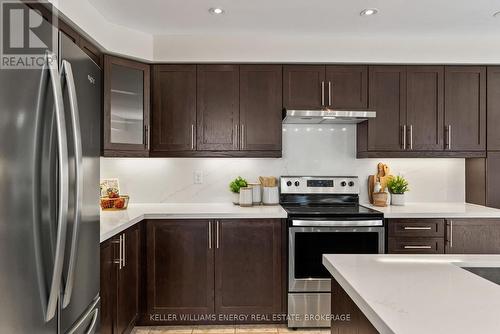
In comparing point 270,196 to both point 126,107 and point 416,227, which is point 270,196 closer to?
point 416,227

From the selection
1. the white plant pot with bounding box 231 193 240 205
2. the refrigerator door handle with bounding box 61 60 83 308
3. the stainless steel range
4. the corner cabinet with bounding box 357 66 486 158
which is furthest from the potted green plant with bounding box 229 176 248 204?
the refrigerator door handle with bounding box 61 60 83 308

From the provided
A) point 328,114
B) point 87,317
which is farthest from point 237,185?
point 87,317

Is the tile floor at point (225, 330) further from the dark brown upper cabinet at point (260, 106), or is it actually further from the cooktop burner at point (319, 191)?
the dark brown upper cabinet at point (260, 106)

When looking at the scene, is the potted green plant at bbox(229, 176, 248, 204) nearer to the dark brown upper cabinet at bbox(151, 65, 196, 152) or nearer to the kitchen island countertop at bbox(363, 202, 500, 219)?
the dark brown upper cabinet at bbox(151, 65, 196, 152)

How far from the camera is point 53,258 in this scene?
3.51 ft

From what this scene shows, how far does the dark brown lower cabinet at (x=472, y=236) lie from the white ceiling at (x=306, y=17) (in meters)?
1.62

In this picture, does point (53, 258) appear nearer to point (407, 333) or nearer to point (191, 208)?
point (407, 333)

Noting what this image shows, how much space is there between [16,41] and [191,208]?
86.4 inches

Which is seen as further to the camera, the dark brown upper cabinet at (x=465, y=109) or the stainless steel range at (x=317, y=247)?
the dark brown upper cabinet at (x=465, y=109)

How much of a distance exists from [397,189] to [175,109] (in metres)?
2.20

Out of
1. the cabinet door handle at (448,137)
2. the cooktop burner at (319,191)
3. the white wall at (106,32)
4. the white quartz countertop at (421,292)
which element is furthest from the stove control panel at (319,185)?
the white quartz countertop at (421,292)

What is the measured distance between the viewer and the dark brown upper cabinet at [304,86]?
3.08 metres

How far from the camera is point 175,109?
3059mm

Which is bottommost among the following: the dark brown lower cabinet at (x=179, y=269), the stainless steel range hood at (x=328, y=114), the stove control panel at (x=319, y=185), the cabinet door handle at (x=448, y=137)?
the dark brown lower cabinet at (x=179, y=269)
